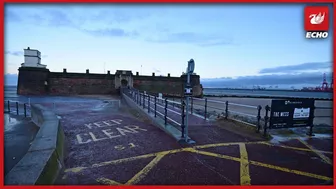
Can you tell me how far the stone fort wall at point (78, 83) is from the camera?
31.4 m

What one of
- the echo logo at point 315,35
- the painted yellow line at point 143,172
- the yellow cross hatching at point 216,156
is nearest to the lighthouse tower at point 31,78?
the yellow cross hatching at point 216,156

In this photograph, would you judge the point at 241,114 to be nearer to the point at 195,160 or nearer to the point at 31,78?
the point at 195,160

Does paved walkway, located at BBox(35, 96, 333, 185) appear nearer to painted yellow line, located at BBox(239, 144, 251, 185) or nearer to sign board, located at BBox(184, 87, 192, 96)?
painted yellow line, located at BBox(239, 144, 251, 185)

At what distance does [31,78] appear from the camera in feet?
103

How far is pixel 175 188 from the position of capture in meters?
2.90

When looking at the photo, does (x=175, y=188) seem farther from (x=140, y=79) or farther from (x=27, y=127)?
(x=140, y=79)

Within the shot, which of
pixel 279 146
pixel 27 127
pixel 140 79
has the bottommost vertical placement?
pixel 27 127

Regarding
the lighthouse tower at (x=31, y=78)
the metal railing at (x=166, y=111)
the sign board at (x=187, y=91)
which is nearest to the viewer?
the sign board at (x=187, y=91)

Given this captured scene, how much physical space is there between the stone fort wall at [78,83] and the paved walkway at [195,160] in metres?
28.5

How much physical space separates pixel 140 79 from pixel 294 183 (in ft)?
122

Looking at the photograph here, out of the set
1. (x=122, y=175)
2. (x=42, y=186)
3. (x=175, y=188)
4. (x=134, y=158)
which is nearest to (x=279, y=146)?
(x=175, y=188)

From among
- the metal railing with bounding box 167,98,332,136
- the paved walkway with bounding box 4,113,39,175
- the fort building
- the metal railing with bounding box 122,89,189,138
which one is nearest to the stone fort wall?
the fort building

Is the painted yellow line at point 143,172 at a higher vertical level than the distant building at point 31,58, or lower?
lower

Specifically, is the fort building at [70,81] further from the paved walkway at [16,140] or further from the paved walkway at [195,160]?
the paved walkway at [195,160]
